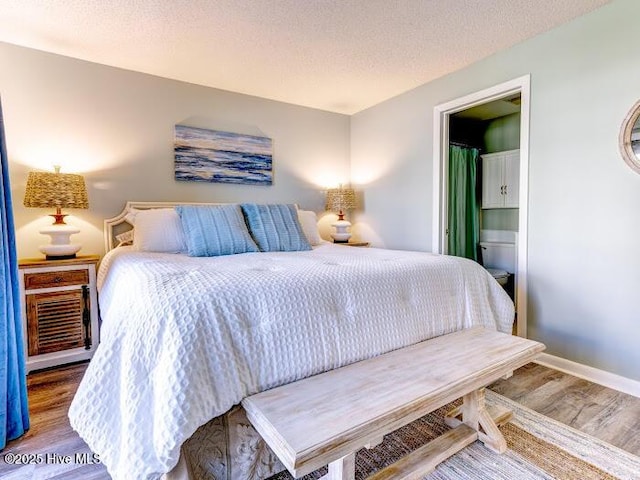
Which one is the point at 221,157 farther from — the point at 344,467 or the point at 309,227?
the point at 344,467

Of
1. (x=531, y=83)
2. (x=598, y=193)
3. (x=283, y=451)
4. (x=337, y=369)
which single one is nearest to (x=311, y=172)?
(x=531, y=83)

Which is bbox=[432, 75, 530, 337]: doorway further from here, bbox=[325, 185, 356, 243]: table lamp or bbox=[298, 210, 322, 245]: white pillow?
bbox=[298, 210, 322, 245]: white pillow

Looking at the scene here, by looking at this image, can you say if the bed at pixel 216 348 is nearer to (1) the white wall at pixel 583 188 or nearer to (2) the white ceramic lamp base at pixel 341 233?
(1) the white wall at pixel 583 188

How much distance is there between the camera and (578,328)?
7.50 feet

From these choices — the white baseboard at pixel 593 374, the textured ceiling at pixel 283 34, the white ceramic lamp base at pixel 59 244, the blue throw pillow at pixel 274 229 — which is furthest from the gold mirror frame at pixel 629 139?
the white ceramic lamp base at pixel 59 244

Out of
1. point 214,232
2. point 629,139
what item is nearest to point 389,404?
point 214,232

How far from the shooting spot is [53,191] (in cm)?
242

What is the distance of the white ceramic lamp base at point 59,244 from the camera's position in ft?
8.08

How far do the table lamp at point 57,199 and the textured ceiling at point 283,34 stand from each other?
1020 mm

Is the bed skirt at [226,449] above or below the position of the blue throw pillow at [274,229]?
below

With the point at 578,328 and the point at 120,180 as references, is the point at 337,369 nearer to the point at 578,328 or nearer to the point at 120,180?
the point at 578,328

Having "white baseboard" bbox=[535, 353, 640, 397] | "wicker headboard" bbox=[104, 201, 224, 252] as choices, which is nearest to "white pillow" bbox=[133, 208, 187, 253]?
"wicker headboard" bbox=[104, 201, 224, 252]

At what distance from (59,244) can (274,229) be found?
161cm

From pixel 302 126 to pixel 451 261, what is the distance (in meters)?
2.60
